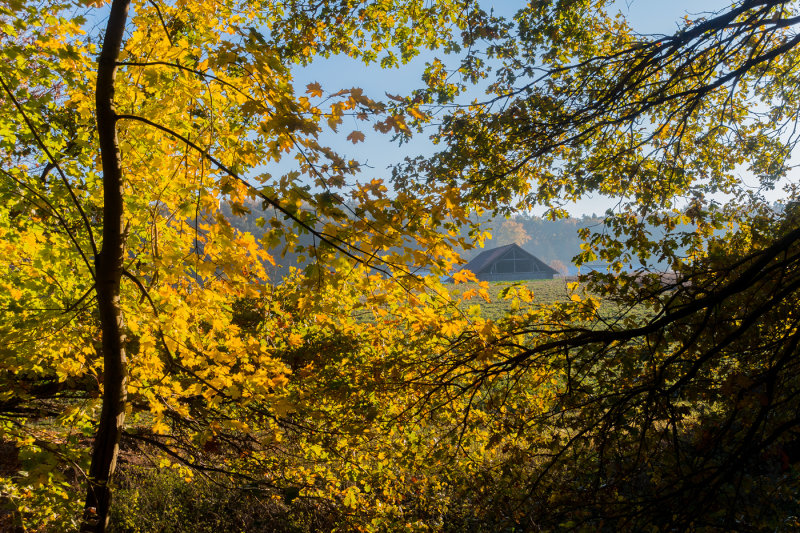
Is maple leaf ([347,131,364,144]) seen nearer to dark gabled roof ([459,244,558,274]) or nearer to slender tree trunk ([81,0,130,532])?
slender tree trunk ([81,0,130,532])

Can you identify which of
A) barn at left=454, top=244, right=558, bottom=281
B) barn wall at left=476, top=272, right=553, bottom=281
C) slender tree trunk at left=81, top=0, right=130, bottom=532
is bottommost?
slender tree trunk at left=81, top=0, right=130, bottom=532

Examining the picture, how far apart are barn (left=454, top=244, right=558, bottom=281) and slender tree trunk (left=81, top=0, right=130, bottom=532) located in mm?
34336

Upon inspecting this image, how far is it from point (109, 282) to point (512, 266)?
36735mm

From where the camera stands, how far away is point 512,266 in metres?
37.8

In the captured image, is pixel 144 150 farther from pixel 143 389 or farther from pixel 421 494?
pixel 421 494

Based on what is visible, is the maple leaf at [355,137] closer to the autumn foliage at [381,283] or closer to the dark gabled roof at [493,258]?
the autumn foliage at [381,283]

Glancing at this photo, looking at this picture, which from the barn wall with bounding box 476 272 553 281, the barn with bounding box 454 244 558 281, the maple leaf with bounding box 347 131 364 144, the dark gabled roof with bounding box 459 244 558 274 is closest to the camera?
the maple leaf with bounding box 347 131 364 144

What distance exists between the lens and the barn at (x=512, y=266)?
3681 centimetres

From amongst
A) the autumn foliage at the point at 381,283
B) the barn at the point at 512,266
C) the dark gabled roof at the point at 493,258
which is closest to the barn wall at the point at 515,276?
the barn at the point at 512,266

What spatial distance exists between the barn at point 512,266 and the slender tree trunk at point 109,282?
113 ft

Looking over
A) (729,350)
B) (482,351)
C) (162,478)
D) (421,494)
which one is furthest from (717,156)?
(162,478)

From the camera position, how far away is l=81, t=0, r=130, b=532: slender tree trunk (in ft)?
8.00

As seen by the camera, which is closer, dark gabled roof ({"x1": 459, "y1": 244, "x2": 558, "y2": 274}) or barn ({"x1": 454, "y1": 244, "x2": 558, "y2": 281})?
dark gabled roof ({"x1": 459, "y1": 244, "x2": 558, "y2": 274})

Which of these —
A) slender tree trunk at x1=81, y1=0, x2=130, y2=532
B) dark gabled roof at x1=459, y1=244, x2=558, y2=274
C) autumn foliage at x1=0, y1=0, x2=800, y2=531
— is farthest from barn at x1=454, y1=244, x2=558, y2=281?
slender tree trunk at x1=81, y1=0, x2=130, y2=532
